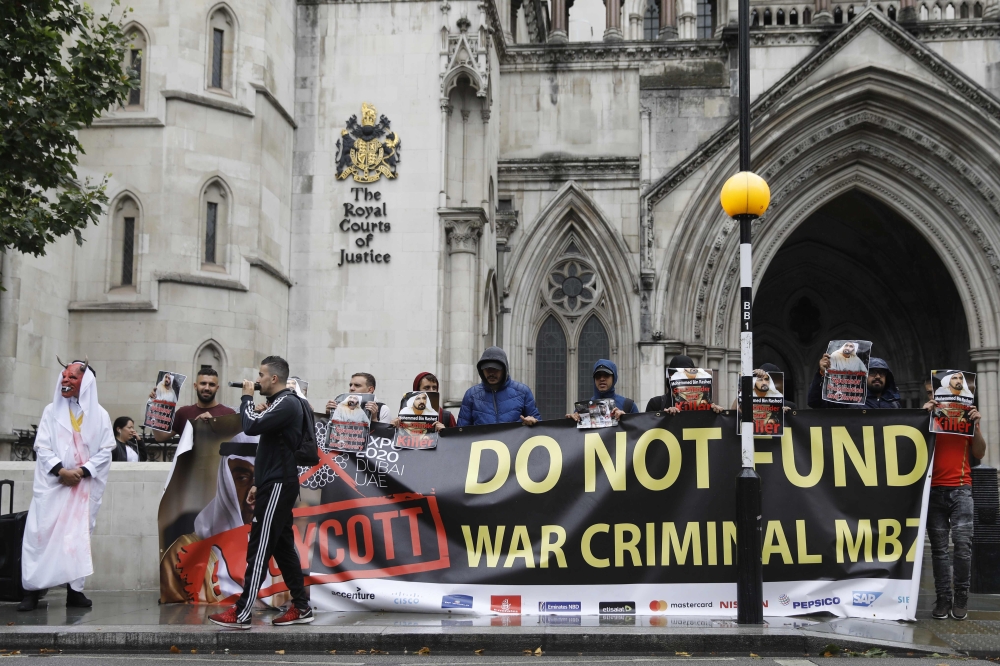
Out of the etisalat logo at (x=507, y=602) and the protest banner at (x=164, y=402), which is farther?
the protest banner at (x=164, y=402)

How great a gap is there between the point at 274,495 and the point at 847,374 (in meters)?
4.95

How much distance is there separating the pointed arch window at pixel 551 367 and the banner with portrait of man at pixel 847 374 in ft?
47.6

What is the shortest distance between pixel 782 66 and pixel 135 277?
1389 centimetres

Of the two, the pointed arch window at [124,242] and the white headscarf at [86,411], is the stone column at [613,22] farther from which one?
the white headscarf at [86,411]

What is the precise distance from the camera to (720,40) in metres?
23.9

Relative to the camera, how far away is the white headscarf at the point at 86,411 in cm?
1023

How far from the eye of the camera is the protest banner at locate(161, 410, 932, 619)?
939 centimetres

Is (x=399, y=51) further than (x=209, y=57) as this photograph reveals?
Yes

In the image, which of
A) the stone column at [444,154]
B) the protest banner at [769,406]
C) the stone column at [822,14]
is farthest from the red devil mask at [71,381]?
the stone column at [822,14]

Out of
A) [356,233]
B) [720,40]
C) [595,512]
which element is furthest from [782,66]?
[595,512]

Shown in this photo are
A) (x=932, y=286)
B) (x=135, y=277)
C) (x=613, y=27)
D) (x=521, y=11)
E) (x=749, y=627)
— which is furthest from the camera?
(x=521, y=11)

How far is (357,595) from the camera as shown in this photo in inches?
377

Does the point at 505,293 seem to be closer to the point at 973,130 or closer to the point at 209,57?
the point at 209,57

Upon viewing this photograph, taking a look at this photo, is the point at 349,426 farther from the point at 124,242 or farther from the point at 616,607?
the point at 124,242
